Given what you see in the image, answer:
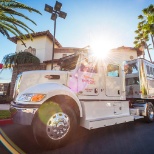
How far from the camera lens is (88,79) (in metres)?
4.51

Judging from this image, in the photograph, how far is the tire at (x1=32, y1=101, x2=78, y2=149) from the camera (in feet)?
10.7

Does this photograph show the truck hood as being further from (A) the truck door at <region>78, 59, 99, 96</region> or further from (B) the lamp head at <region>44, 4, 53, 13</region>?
(B) the lamp head at <region>44, 4, 53, 13</region>

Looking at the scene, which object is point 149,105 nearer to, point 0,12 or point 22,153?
point 22,153

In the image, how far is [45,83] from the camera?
3.91m

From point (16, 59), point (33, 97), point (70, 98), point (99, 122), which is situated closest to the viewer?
point (33, 97)

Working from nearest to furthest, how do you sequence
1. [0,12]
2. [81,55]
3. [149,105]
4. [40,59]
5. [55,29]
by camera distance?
[81,55] → [149,105] → [0,12] → [55,29] → [40,59]

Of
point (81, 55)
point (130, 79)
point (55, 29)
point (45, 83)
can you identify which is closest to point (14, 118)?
point (45, 83)

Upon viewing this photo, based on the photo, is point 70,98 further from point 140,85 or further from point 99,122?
point 140,85

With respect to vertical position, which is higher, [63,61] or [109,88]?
[63,61]

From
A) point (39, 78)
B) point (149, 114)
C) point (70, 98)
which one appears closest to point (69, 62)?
point (39, 78)

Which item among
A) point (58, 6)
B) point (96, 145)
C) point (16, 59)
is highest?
point (58, 6)

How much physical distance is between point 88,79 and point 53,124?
168 centimetres

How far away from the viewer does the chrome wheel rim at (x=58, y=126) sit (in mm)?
3372

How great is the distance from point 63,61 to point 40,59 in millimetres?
16377
